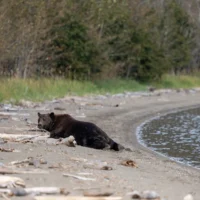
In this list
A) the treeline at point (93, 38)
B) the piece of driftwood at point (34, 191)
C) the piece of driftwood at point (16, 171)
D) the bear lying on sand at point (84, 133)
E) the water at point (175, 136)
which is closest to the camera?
the piece of driftwood at point (34, 191)

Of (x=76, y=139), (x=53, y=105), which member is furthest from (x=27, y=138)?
(x=53, y=105)

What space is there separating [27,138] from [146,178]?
375cm

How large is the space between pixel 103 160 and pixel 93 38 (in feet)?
72.0

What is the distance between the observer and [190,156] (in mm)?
14961

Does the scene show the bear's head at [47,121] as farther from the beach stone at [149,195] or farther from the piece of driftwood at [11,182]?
the beach stone at [149,195]

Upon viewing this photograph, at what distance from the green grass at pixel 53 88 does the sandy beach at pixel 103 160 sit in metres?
0.92

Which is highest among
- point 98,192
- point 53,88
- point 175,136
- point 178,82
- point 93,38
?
point 93,38

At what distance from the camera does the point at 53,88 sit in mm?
26344

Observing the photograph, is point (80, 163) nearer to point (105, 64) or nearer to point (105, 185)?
point (105, 185)

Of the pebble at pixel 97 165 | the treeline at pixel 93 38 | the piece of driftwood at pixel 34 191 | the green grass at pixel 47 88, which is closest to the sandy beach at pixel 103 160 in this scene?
the pebble at pixel 97 165

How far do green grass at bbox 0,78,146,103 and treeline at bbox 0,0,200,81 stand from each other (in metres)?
0.82

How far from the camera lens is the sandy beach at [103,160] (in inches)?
326

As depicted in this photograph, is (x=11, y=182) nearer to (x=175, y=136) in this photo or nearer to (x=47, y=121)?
(x=47, y=121)

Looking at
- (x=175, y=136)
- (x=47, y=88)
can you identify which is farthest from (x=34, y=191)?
(x=47, y=88)
